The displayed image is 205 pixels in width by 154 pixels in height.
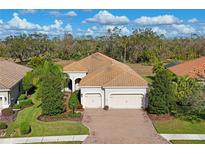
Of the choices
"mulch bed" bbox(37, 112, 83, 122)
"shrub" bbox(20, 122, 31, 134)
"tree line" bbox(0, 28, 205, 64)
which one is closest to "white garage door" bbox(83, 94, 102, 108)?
"mulch bed" bbox(37, 112, 83, 122)

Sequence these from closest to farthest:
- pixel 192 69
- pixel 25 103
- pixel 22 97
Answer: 1. pixel 25 103
2. pixel 22 97
3. pixel 192 69

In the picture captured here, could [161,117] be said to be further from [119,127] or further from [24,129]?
[24,129]

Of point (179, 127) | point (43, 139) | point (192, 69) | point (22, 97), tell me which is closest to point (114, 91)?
point (179, 127)

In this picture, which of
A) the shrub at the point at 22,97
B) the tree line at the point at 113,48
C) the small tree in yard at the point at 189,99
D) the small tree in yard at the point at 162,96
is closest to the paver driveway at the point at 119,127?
the small tree in yard at the point at 162,96

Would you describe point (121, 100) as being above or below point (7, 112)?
above

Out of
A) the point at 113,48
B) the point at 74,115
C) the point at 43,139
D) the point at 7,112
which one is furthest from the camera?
the point at 113,48
